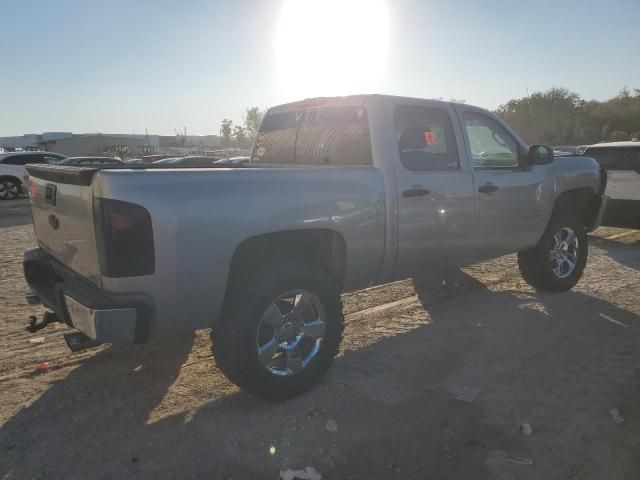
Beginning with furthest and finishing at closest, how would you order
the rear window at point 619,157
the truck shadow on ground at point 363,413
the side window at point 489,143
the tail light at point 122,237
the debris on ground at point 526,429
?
the rear window at point 619,157 → the side window at point 489,143 → the debris on ground at point 526,429 → the truck shadow on ground at point 363,413 → the tail light at point 122,237

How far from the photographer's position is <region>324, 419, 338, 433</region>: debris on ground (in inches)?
114

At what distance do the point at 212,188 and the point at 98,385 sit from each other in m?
1.75

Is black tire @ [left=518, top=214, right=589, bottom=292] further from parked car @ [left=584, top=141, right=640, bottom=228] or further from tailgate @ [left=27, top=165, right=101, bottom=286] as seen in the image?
tailgate @ [left=27, top=165, right=101, bottom=286]

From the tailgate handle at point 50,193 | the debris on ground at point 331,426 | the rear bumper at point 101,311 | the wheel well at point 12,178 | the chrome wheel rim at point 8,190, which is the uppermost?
the tailgate handle at point 50,193

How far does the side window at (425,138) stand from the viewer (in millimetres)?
3826

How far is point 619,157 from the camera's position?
28.1 feet

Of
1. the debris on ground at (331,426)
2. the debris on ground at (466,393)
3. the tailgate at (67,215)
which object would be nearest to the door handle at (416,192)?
the debris on ground at (466,393)

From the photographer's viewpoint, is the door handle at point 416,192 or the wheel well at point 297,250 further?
the door handle at point 416,192

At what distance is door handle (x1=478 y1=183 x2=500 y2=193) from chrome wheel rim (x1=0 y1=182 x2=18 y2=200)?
18560 mm

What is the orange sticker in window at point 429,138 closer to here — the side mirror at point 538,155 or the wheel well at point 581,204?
the side mirror at point 538,155

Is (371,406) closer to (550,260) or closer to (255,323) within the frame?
(255,323)

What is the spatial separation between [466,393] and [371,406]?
67 centimetres

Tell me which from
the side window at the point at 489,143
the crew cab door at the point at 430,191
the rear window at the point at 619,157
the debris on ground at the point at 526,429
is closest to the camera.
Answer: the debris on ground at the point at 526,429

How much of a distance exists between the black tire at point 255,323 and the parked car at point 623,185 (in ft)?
23.2
